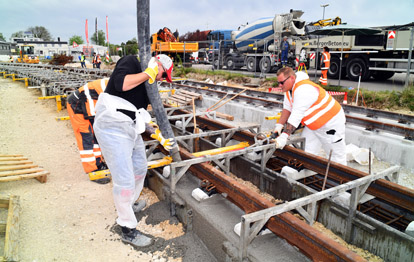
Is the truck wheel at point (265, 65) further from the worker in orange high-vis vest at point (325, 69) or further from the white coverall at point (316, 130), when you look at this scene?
the white coverall at point (316, 130)

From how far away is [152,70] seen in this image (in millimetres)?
2857

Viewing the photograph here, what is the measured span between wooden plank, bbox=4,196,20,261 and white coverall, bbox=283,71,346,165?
11.1 feet

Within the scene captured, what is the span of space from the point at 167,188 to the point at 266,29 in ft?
54.4

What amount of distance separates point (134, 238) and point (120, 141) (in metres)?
1.05

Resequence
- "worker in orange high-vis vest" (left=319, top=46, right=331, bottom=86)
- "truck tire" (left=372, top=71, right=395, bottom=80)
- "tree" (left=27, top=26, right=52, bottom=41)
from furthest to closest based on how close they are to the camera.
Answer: "tree" (left=27, top=26, right=52, bottom=41) → "truck tire" (left=372, top=71, right=395, bottom=80) → "worker in orange high-vis vest" (left=319, top=46, right=331, bottom=86)

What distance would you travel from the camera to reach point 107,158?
2984mm

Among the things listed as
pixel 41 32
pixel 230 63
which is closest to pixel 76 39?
pixel 41 32

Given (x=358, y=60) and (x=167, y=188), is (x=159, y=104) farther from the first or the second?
(x=358, y=60)

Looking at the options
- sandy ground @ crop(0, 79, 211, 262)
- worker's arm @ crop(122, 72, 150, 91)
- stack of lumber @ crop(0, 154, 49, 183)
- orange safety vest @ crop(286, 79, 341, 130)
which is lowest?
sandy ground @ crop(0, 79, 211, 262)

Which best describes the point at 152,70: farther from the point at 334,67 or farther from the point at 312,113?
the point at 334,67

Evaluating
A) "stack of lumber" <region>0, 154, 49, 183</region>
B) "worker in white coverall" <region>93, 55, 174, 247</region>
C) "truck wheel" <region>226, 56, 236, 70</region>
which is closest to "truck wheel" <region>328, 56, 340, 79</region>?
"truck wheel" <region>226, 56, 236, 70</region>

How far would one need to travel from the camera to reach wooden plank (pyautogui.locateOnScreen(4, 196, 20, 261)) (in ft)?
8.45

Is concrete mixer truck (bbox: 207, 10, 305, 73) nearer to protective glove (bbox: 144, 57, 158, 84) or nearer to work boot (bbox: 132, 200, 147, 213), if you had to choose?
work boot (bbox: 132, 200, 147, 213)

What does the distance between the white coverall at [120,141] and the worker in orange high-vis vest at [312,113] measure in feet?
6.43
